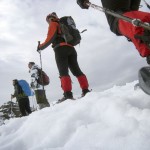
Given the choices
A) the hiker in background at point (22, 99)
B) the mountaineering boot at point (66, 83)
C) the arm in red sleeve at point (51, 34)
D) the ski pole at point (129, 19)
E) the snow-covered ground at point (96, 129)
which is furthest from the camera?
the hiker in background at point (22, 99)

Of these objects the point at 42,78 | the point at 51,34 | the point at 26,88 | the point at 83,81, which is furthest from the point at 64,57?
the point at 26,88

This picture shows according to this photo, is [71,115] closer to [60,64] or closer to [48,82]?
[60,64]

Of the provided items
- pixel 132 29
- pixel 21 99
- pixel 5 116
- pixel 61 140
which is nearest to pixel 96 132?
pixel 61 140

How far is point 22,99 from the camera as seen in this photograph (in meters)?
11.2

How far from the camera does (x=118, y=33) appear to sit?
3469mm

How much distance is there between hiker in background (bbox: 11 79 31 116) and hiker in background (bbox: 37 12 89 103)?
496 centimetres

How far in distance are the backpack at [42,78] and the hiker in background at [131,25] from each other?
244 inches

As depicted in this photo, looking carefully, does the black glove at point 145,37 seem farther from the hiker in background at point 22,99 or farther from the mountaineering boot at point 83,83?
the hiker in background at point 22,99

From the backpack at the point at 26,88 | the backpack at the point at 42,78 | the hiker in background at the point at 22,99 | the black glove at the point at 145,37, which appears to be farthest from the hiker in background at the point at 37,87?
the black glove at the point at 145,37

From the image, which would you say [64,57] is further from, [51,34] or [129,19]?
[129,19]

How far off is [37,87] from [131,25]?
22.9 ft

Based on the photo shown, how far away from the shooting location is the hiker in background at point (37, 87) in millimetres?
9206

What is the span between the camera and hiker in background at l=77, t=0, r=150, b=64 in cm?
286

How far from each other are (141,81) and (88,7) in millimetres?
1639
